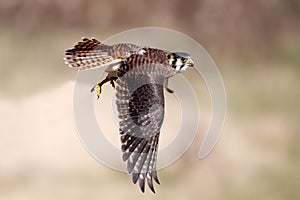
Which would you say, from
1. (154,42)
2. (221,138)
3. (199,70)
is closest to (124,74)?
(154,42)

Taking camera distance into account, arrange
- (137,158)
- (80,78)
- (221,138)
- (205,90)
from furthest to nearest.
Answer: (221,138), (205,90), (80,78), (137,158)

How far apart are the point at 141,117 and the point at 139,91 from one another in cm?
6

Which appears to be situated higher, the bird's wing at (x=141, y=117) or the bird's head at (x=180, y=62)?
the bird's head at (x=180, y=62)

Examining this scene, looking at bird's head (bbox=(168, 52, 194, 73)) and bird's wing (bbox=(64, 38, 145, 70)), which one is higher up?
bird's wing (bbox=(64, 38, 145, 70))

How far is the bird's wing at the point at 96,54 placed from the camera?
54.0 inches

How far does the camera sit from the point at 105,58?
1.38m

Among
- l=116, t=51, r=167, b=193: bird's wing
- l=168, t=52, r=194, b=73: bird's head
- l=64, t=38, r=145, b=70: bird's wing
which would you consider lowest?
l=116, t=51, r=167, b=193: bird's wing

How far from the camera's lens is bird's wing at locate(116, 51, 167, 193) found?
4.26ft

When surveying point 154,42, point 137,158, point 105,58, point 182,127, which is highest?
point 154,42

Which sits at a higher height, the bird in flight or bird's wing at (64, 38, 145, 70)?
bird's wing at (64, 38, 145, 70)

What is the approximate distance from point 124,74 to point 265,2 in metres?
1.11

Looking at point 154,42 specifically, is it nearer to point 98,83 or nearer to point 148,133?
point 98,83

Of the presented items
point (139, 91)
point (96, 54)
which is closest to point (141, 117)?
point (139, 91)

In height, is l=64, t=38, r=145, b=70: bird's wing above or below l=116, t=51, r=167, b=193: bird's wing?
above
